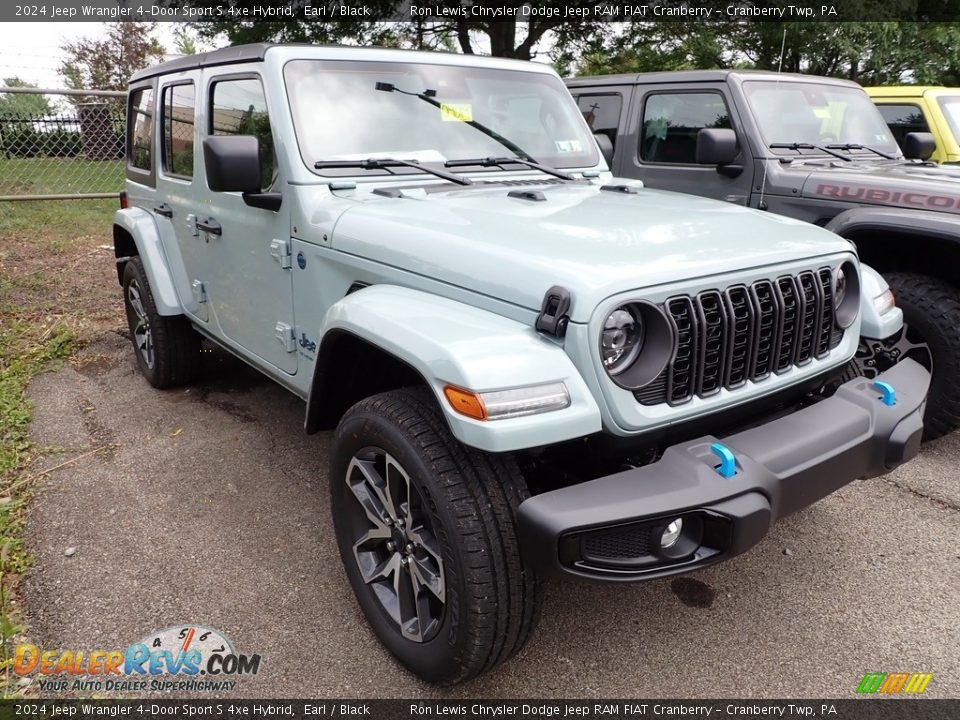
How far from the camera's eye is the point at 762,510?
1872 mm

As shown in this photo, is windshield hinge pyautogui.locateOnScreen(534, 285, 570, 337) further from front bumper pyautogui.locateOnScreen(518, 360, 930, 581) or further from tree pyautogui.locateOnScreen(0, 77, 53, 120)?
tree pyautogui.locateOnScreen(0, 77, 53, 120)

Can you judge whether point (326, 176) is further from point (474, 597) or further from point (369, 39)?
point (369, 39)

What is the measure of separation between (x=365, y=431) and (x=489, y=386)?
565 millimetres

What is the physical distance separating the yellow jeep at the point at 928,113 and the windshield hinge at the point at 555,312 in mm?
5330

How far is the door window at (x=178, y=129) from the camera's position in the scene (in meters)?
3.72

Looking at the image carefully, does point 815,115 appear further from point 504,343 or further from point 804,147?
point 504,343

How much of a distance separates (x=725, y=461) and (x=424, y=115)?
6.64 feet

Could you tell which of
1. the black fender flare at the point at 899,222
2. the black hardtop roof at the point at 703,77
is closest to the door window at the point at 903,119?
the black hardtop roof at the point at 703,77

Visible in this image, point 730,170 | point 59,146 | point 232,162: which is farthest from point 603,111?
point 59,146

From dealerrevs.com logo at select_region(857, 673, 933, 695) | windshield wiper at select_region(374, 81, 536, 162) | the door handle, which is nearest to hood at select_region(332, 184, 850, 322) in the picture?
windshield wiper at select_region(374, 81, 536, 162)

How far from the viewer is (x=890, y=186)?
4.01 metres

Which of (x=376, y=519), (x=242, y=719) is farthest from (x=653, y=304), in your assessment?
(x=242, y=719)

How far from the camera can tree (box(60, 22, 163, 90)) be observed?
25188mm

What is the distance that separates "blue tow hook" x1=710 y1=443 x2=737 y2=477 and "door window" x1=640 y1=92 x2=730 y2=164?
3459mm
